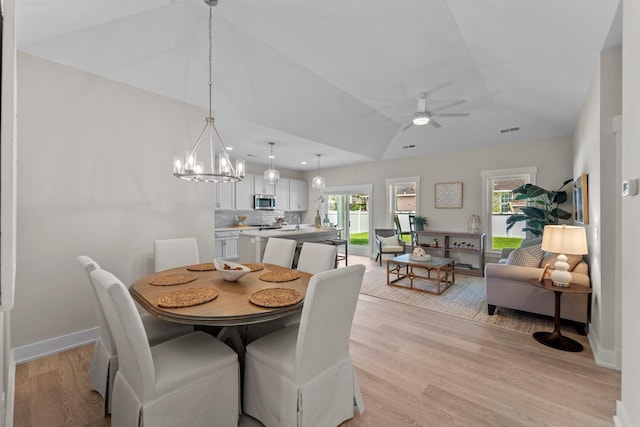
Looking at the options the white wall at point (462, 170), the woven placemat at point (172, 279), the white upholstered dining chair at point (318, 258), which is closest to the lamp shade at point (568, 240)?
the white upholstered dining chair at point (318, 258)

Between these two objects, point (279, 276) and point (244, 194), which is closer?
point (279, 276)

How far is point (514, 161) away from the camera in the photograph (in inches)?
213

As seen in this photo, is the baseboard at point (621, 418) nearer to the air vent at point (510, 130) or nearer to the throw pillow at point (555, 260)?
the throw pillow at point (555, 260)

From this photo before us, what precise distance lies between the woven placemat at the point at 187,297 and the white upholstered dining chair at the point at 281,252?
3.96 feet

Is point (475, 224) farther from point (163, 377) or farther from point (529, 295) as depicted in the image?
point (163, 377)

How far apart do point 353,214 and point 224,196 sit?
355cm

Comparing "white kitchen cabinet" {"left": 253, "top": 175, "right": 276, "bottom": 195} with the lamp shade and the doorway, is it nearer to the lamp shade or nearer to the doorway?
the doorway

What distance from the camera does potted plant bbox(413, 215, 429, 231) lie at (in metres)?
6.40

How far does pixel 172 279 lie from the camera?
221 centimetres

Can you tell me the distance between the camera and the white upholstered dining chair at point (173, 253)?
9.54ft

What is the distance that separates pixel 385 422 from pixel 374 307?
1.97m

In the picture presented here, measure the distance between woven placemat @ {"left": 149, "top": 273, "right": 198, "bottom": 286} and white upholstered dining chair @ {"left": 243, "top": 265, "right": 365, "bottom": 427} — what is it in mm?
850

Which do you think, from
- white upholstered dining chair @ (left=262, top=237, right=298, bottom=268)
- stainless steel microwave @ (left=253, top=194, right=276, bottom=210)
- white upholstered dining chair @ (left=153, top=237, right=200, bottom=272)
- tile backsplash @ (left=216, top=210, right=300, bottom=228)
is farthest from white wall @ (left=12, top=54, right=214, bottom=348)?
stainless steel microwave @ (left=253, top=194, right=276, bottom=210)

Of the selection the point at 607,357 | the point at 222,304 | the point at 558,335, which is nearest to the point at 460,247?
the point at 558,335
